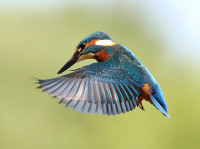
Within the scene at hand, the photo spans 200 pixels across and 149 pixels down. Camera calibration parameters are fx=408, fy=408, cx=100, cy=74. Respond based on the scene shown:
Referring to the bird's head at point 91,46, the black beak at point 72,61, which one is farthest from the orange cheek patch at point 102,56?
the black beak at point 72,61

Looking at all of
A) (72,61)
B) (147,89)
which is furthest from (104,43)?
(147,89)

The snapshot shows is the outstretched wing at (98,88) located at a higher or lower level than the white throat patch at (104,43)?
lower

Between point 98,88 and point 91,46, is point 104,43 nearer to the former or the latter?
point 91,46

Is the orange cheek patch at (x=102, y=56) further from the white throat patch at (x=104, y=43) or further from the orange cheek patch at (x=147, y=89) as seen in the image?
the orange cheek patch at (x=147, y=89)

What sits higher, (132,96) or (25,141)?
(132,96)

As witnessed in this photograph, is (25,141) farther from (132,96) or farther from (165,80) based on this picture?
(132,96)

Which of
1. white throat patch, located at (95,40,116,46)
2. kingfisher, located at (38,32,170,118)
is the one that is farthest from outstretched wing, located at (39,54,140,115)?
white throat patch, located at (95,40,116,46)

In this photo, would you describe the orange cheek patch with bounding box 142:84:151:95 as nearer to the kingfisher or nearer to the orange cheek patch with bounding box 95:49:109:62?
the kingfisher

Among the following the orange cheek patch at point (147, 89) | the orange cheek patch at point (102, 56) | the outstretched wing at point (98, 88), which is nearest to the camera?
the outstretched wing at point (98, 88)
